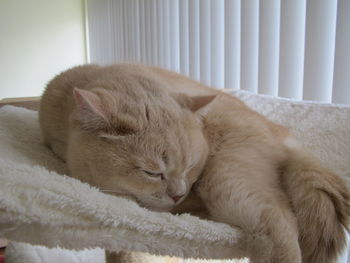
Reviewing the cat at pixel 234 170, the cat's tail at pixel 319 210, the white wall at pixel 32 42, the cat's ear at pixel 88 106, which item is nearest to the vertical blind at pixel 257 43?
the cat at pixel 234 170

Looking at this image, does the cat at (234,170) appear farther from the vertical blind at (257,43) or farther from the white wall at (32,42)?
the white wall at (32,42)

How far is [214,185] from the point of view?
0.80 meters

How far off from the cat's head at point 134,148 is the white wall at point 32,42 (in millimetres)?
3017

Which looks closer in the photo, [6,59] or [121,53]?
[121,53]

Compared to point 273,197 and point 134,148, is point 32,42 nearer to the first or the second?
point 134,148

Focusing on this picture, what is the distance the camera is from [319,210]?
0.74 m

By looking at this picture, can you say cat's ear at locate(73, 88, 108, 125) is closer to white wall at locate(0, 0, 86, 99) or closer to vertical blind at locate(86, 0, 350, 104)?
vertical blind at locate(86, 0, 350, 104)

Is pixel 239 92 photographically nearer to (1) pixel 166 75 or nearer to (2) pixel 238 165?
(1) pixel 166 75

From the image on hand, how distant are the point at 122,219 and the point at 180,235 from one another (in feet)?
0.34

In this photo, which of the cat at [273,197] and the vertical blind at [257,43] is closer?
the cat at [273,197]

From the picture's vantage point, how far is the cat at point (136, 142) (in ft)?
2.53

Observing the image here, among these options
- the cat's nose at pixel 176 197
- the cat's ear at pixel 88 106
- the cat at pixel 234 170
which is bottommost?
the cat's nose at pixel 176 197

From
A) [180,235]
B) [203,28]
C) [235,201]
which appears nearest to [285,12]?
[203,28]

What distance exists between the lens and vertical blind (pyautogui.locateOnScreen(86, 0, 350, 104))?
4.78ft
